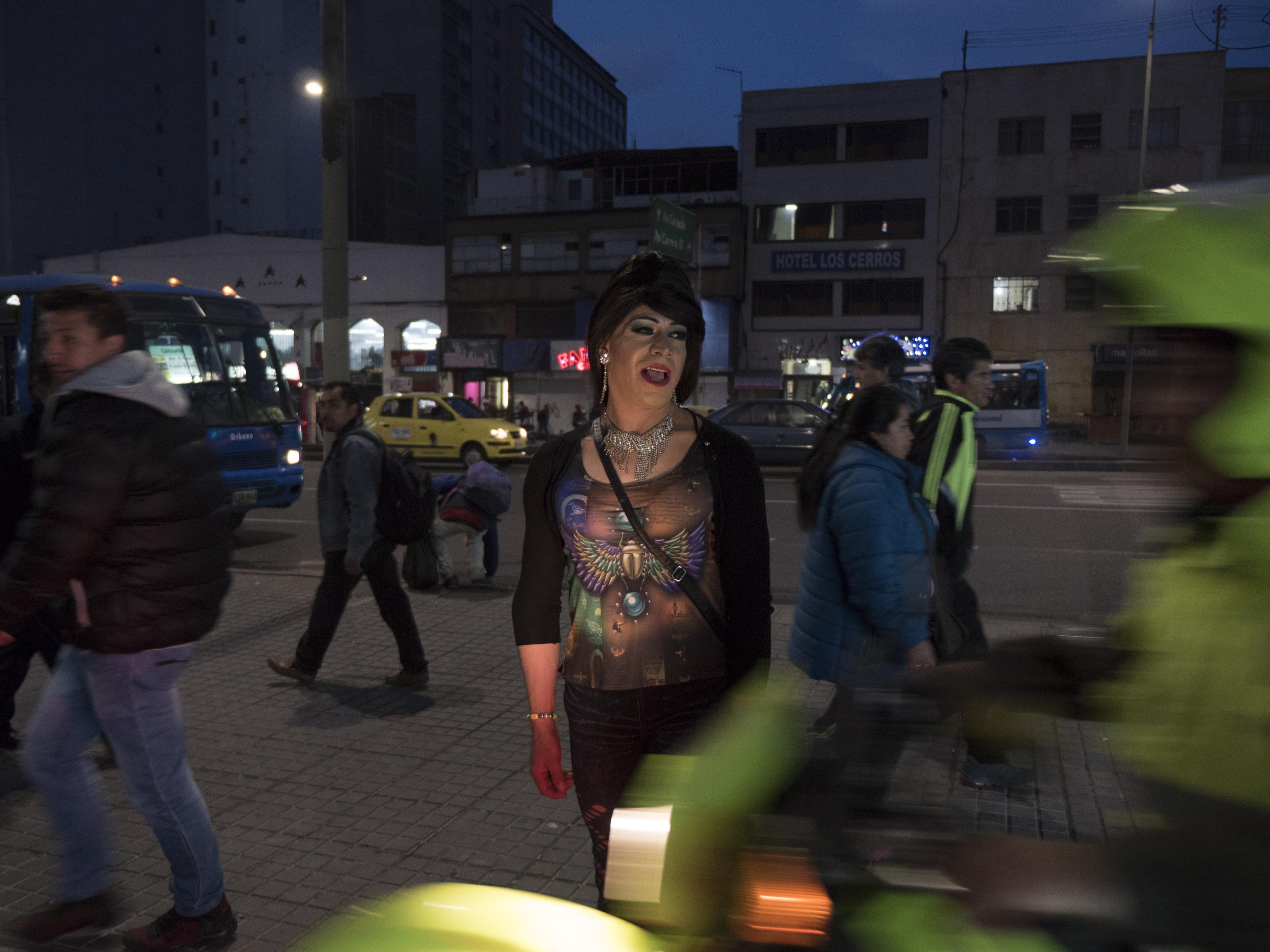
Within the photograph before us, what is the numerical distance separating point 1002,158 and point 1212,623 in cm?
4148

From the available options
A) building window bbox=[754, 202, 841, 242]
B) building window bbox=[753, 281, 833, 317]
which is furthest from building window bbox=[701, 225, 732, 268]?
building window bbox=[753, 281, 833, 317]

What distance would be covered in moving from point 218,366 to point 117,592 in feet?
31.9

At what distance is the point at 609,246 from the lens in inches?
1613

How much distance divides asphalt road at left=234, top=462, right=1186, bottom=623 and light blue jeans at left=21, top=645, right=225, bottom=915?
267cm

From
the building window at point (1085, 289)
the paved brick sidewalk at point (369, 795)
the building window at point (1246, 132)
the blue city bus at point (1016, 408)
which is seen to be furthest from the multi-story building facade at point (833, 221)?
the building window at point (1085, 289)

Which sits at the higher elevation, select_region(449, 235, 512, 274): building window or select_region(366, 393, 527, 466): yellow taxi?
select_region(449, 235, 512, 274): building window

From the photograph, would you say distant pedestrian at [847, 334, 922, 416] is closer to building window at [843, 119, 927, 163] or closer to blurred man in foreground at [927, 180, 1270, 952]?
blurred man in foreground at [927, 180, 1270, 952]

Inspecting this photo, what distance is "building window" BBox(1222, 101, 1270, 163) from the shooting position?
3691cm

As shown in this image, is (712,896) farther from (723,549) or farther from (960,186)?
(960,186)

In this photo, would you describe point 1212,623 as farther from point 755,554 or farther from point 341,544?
point 341,544

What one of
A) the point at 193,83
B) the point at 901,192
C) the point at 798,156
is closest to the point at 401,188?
the point at 193,83

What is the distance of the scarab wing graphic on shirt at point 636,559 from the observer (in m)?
2.27

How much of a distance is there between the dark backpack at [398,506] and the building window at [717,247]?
34674mm

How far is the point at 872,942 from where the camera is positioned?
1182mm
